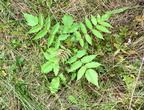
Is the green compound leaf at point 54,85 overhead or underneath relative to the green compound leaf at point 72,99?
overhead

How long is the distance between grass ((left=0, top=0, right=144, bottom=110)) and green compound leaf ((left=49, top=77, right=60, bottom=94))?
84mm

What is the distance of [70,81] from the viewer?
2014 mm

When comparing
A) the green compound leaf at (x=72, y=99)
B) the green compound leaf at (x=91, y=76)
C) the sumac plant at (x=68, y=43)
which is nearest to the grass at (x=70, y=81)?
the green compound leaf at (x=72, y=99)

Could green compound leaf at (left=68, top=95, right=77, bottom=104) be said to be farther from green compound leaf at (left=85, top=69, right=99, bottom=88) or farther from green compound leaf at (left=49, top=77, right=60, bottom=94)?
green compound leaf at (left=85, top=69, right=99, bottom=88)

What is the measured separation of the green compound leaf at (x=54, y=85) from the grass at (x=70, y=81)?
0.08m

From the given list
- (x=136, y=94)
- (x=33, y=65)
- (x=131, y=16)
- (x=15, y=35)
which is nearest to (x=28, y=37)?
(x=15, y=35)

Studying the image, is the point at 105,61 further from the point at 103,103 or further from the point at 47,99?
the point at 47,99

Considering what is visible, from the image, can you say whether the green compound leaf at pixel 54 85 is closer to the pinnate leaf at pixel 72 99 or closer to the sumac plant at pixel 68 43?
the sumac plant at pixel 68 43

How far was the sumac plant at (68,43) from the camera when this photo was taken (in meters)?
1.58

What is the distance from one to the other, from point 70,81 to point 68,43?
496mm

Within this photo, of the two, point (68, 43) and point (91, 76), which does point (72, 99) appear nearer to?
point (91, 76)

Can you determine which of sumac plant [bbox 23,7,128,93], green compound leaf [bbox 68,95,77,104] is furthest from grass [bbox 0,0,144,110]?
sumac plant [bbox 23,7,128,93]

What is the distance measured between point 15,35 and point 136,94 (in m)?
1.75

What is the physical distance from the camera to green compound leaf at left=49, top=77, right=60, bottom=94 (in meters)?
1.96
